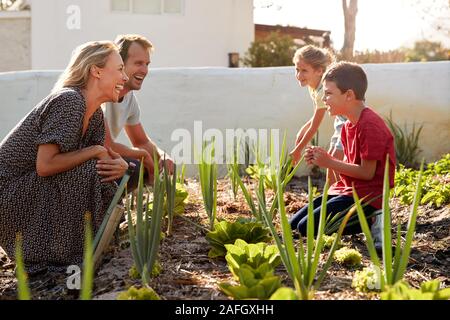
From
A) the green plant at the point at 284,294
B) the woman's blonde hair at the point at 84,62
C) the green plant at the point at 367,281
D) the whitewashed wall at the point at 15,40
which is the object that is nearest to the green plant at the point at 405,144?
the woman's blonde hair at the point at 84,62

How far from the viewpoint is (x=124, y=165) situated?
2957mm

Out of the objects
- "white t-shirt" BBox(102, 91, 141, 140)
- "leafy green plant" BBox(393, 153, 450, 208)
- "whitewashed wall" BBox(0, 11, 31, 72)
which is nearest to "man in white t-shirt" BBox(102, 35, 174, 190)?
"white t-shirt" BBox(102, 91, 141, 140)

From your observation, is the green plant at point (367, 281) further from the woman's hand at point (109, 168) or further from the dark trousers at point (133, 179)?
the dark trousers at point (133, 179)

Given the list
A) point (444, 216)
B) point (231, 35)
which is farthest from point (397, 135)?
point (231, 35)

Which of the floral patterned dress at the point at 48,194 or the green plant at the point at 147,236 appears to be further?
the floral patterned dress at the point at 48,194

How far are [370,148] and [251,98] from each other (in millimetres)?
3456

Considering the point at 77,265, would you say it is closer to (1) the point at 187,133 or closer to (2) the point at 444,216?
(2) the point at 444,216

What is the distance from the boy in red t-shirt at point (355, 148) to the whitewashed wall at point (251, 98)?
9.65ft

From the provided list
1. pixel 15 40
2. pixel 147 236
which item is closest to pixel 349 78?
pixel 147 236

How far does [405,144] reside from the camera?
6.23 meters

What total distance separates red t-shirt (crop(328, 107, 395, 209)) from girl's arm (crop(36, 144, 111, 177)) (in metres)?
1.20

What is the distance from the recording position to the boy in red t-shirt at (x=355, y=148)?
3.18 m

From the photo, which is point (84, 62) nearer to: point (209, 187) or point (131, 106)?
point (209, 187)
